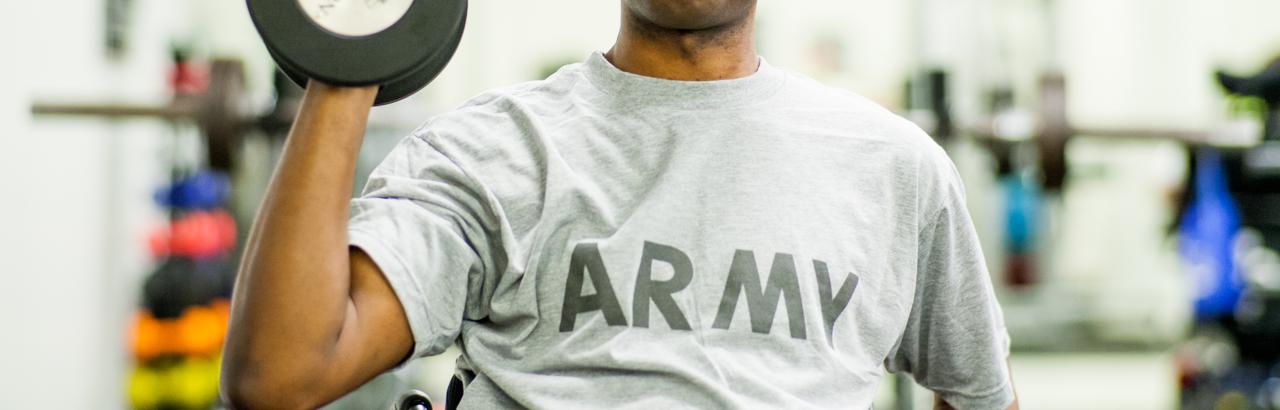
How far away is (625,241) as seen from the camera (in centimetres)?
98

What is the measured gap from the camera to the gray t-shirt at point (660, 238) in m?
0.95

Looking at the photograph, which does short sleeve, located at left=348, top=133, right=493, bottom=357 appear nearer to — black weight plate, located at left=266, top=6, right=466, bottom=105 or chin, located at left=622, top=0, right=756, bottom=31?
black weight plate, located at left=266, top=6, right=466, bottom=105

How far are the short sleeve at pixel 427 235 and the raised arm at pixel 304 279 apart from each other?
4 centimetres

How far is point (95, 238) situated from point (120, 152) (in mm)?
369

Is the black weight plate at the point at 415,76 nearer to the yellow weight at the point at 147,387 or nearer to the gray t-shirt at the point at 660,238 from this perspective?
the gray t-shirt at the point at 660,238

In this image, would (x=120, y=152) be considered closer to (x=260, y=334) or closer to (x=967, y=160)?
(x=260, y=334)

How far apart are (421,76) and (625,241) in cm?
22

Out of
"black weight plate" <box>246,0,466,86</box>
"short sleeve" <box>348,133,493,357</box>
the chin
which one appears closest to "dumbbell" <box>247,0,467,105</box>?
"black weight plate" <box>246,0,466,86</box>

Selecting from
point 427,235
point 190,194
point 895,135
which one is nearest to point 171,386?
point 190,194

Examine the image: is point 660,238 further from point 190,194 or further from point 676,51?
point 190,194

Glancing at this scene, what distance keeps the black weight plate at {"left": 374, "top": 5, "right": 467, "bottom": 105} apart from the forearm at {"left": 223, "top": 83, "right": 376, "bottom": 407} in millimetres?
75

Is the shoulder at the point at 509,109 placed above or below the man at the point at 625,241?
above

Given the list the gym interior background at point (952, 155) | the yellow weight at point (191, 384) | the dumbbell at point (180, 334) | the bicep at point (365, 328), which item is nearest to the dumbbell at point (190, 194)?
the gym interior background at point (952, 155)

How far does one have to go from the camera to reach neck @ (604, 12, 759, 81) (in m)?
1.09
